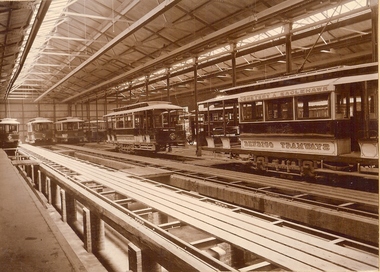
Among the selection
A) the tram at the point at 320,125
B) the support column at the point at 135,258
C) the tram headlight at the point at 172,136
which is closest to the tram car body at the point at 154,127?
the tram headlight at the point at 172,136

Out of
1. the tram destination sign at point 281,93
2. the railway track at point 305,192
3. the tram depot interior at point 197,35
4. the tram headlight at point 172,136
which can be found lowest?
the railway track at point 305,192

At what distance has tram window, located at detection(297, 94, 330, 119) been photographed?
800cm

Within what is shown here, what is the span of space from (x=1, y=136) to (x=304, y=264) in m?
26.9

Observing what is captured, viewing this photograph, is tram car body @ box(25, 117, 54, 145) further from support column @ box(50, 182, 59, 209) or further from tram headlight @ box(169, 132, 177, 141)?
support column @ box(50, 182, 59, 209)

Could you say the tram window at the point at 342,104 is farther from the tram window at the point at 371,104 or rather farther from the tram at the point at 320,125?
the tram window at the point at 371,104

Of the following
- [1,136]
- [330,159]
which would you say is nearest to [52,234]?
[330,159]

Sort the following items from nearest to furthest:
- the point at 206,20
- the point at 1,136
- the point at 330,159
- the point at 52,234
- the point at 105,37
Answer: the point at 52,234
the point at 330,159
the point at 206,20
the point at 105,37
the point at 1,136

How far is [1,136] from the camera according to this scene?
81.7 ft

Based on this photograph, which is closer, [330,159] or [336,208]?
[336,208]

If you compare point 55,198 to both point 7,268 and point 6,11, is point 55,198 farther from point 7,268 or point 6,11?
point 7,268

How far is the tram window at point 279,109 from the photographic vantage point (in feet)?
29.0

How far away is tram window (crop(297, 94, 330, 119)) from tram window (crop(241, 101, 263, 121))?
1.45 metres

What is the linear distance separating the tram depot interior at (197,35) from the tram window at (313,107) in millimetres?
576

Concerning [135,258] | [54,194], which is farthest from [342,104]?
[54,194]
